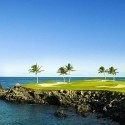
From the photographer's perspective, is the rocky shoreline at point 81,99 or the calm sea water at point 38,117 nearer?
the calm sea water at point 38,117

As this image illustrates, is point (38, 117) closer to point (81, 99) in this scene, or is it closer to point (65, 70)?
point (81, 99)

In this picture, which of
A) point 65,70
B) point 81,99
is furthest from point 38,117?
point 65,70

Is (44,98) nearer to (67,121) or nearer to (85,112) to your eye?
(85,112)

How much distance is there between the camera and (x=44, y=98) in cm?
10000

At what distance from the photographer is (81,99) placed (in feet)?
296

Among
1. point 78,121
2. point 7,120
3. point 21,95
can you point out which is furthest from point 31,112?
point 21,95

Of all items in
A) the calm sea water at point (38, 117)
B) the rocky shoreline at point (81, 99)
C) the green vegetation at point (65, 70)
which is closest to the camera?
the calm sea water at point (38, 117)

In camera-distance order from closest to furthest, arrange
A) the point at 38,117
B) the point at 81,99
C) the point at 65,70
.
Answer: the point at 38,117 → the point at 81,99 → the point at 65,70

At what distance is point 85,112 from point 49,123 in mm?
13708

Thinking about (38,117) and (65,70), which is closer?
(38,117)

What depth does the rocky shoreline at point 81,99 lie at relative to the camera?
240 feet

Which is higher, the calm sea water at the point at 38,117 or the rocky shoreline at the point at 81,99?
the rocky shoreline at the point at 81,99

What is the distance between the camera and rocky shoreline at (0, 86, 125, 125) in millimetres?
73150

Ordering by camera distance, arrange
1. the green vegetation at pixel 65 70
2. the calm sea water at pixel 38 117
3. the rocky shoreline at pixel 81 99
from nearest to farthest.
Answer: the calm sea water at pixel 38 117
the rocky shoreline at pixel 81 99
the green vegetation at pixel 65 70
